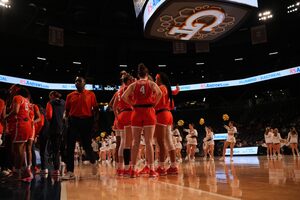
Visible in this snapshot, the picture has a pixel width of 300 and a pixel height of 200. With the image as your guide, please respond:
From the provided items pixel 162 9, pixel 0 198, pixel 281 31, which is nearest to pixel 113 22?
pixel 281 31

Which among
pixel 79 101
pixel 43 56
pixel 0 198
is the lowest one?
pixel 0 198

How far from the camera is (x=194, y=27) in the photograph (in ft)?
41.7

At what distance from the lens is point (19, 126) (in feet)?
18.9

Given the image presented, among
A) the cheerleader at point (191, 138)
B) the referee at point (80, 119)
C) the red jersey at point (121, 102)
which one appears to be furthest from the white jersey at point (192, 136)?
the referee at point (80, 119)

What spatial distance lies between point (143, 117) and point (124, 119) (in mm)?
1025

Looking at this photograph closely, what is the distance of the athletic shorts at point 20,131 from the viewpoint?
18.7 feet

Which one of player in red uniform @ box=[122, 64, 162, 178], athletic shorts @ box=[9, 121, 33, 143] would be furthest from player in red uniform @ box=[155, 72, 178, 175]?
athletic shorts @ box=[9, 121, 33, 143]

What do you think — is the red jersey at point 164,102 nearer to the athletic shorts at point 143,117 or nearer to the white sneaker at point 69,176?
the athletic shorts at point 143,117

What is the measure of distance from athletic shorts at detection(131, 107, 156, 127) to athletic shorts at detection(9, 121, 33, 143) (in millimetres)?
2090

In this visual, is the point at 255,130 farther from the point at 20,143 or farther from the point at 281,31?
the point at 20,143

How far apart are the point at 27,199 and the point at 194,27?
35.2 feet

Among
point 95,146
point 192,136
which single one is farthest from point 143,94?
point 95,146

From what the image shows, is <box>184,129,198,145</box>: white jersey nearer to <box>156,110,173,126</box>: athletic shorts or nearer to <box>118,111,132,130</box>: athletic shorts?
<box>118,111,132,130</box>: athletic shorts

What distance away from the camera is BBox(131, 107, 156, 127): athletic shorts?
5301 millimetres
